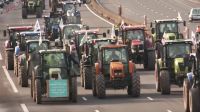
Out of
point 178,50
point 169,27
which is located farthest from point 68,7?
point 178,50

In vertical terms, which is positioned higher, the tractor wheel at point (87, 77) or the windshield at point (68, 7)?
the windshield at point (68, 7)

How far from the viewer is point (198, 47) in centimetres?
2852

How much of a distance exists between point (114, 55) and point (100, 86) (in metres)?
1.72

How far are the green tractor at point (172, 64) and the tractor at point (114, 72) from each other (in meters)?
1.22

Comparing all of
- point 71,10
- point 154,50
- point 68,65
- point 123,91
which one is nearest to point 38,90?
point 68,65

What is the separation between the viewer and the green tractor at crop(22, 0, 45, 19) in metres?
100

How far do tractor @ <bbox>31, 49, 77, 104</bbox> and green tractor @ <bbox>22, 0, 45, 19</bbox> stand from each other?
210 ft

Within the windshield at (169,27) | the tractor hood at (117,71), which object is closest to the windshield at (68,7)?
the windshield at (169,27)

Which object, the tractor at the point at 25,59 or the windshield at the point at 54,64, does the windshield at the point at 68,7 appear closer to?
the tractor at the point at 25,59

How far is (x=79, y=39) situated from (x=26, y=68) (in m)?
9.92

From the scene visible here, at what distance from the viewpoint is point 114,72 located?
37031mm

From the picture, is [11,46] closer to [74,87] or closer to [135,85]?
[135,85]

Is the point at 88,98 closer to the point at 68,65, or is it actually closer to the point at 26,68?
the point at 68,65

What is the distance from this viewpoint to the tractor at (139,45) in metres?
50.0
